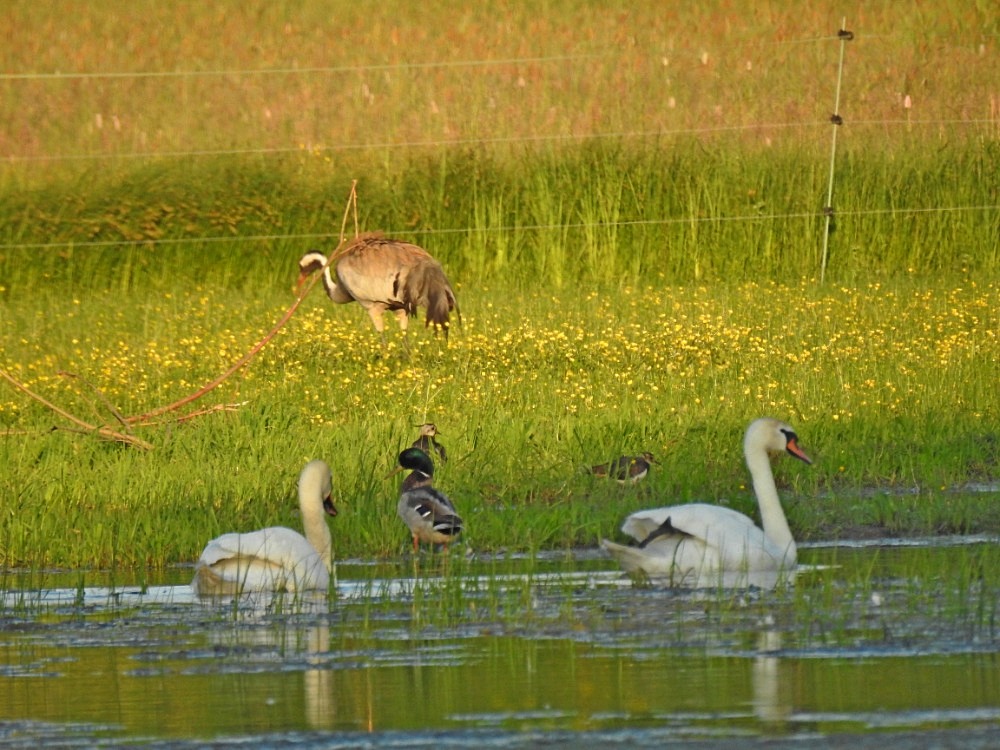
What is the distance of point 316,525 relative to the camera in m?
9.71

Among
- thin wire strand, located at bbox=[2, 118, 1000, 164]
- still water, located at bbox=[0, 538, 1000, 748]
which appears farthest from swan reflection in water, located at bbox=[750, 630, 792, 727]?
thin wire strand, located at bbox=[2, 118, 1000, 164]

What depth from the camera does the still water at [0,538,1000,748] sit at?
6.37m

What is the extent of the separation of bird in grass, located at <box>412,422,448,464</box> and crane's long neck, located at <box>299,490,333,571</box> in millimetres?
2275

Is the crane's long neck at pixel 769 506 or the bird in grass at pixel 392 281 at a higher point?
the bird in grass at pixel 392 281

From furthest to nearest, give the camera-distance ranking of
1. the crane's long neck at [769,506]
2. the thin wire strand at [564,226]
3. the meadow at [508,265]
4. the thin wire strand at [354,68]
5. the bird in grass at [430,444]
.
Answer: the thin wire strand at [564,226] < the thin wire strand at [354,68] < the bird in grass at [430,444] < the meadow at [508,265] < the crane's long neck at [769,506]

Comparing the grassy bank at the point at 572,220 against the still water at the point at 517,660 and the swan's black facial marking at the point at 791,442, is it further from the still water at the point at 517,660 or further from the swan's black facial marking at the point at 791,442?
the still water at the point at 517,660

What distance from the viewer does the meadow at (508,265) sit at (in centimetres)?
1169

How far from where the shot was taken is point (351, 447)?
12695 millimetres

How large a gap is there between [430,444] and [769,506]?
3.07m

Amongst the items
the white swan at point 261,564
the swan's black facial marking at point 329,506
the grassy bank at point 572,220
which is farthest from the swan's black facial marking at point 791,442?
the grassy bank at point 572,220

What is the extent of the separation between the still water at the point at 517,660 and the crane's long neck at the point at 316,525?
151mm

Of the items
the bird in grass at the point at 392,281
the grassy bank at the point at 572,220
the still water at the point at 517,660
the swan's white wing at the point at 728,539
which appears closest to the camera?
the still water at the point at 517,660

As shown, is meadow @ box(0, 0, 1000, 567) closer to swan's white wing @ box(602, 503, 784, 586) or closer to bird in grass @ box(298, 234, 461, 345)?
bird in grass @ box(298, 234, 461, 345)

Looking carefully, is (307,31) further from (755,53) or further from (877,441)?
(877,441)
